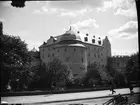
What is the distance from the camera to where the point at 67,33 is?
74500 mm

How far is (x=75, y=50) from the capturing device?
2756 inches

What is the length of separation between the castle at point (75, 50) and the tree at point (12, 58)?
30.8 metres

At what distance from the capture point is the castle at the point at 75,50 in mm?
67438

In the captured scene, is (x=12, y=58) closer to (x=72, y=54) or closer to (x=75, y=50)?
(x=72, y=54)

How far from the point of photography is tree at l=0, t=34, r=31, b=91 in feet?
101

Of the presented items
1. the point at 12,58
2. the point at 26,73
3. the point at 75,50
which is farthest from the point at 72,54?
the point at 12,58

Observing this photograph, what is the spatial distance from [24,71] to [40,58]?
4961 centimetres

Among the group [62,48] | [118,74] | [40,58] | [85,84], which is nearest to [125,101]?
→ [85,84]

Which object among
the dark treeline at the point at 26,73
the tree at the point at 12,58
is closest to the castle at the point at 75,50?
the dark treeline at the point at 26,73

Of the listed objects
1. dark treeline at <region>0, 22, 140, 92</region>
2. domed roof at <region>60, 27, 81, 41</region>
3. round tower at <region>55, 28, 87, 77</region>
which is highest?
domed roof at <region>60, 27, 81, 41</region>

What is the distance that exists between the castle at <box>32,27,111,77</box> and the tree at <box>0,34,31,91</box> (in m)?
30.8

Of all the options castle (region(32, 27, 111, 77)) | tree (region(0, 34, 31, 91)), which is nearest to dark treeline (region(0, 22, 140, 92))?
tree (region(0, 34, 31, 91))

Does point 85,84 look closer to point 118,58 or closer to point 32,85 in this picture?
point 32,85

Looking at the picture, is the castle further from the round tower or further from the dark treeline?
the dark treeline
